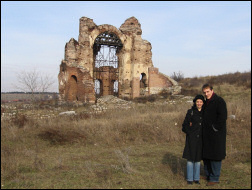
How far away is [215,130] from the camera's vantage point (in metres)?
4.23

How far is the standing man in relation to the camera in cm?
422

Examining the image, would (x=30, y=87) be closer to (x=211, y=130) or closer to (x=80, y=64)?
(x=80, y=64)

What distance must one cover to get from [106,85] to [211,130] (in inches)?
845

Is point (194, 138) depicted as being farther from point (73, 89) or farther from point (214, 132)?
A: point (73, 89)

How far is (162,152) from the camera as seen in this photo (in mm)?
7074

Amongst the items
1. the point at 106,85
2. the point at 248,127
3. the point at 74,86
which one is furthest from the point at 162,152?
the point at 106,85

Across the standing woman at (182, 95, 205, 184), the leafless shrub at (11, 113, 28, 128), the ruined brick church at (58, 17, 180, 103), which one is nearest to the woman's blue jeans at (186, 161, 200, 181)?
the standing woman at (182, 95, 205, 184)

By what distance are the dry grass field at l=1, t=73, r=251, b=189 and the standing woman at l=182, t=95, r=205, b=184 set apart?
0.24m

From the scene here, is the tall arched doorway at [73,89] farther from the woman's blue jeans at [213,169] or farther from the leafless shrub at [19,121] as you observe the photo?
the woman's blue jeans at [213,169]

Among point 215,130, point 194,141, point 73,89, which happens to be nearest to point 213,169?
point 194,141

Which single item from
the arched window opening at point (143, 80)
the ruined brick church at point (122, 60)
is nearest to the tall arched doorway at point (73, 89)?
the ruined brick church at point (122, 60)

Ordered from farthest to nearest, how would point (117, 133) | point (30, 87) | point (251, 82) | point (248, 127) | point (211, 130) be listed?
point (251, 82) < point (30, 87) < point (248, 127) < point (117, 133) < point (211, 130)

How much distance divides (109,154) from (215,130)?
347cm

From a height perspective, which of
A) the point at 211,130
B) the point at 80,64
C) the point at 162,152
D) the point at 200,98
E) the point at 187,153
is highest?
the point at 80,64
